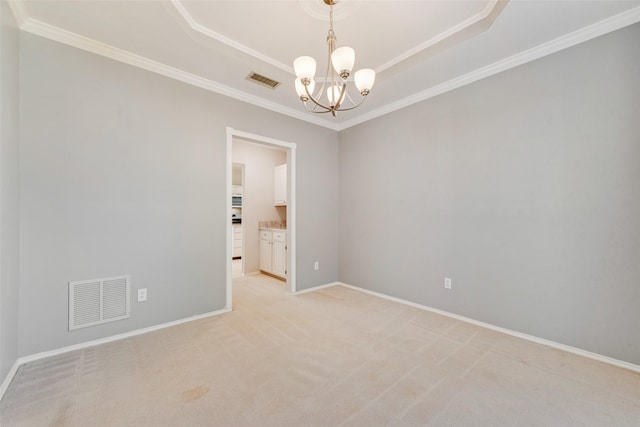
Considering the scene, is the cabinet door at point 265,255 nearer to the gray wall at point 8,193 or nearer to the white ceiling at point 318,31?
the white ceiling at point 318,31

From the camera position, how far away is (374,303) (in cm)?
341

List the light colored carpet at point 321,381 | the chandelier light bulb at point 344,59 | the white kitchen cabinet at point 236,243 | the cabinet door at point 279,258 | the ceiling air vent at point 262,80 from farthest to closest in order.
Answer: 1. the white kitchen cabinet at point 236,243
2. the cabinet door at point 279,258
3. the ceiling air vent at point 262,80
4. the chandelier light bulb at point 344,59
5. the light colored carpet at point 321,381

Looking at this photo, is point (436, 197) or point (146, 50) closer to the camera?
point (146, 50)

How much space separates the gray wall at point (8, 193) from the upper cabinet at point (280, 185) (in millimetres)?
3518

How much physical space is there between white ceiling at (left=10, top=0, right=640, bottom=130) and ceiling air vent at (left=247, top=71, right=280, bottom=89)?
8 cm

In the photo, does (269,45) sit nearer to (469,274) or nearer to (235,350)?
(235,350)

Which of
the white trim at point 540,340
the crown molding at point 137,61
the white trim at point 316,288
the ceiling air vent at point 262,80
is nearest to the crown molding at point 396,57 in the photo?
the ceiling air vent at point 262,80

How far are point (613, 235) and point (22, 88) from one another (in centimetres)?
482

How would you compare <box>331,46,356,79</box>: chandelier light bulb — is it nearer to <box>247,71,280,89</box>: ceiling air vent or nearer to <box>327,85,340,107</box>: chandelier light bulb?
<box>327,85,340,107</box>: chandelier light bulb

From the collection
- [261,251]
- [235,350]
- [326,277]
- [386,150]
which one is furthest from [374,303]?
[261,251]

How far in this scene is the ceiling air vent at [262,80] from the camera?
2799 mm

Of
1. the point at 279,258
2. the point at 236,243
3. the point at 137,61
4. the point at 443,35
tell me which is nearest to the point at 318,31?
the point at 443,35

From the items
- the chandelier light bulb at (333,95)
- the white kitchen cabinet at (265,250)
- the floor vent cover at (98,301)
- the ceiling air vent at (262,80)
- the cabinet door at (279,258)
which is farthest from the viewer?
the white kitchen cabinet at (265,250)

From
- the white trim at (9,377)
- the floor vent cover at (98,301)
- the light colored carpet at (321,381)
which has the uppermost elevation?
A: the floor vent cover at (98,301)
